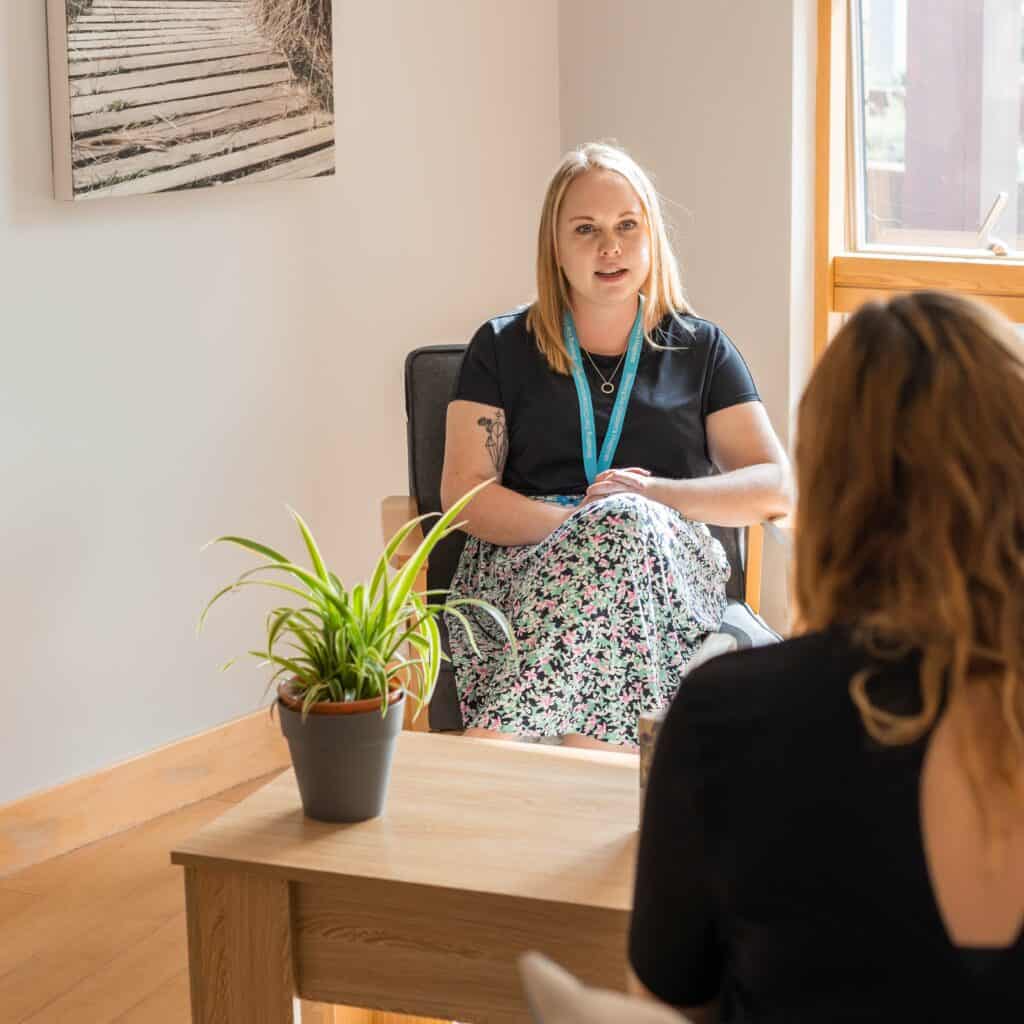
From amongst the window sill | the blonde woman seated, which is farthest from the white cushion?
the window sill

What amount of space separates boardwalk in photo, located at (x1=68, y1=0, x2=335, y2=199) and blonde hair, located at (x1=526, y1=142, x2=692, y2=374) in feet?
2.46

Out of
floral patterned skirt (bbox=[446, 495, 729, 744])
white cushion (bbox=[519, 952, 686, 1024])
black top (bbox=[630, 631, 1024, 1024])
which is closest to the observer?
white cushion (bbox=[519, 952, 686, 1024])

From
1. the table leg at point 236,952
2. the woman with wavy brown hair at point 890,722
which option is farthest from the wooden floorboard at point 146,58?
the woman with wavy brown hair at point 890,722

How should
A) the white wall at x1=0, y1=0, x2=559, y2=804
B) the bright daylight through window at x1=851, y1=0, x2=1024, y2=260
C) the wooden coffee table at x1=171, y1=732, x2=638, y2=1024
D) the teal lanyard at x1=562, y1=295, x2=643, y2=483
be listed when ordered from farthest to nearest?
the bright daylight through window at x1=851, y1=0, x2=1024, y2=260, the white wall at x1=0, y1=0, x2=559, y2=804, the teal lanyard at x1=562, y1=295, x2=643, y2=483, the wooden coffee table at x1=171, y1=732, x2=638, y2=1024

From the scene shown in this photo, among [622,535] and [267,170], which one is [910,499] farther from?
[267,170]

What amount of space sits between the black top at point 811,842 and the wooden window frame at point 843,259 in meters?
2.75

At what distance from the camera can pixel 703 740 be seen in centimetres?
99

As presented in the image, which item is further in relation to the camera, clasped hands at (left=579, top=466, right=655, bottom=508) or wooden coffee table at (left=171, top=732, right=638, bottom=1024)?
clasped hands at (left=579, top=466, right=655, bottom=508)

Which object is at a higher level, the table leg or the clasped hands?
the clasped hands

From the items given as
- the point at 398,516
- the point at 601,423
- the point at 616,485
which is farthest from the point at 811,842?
the point at 398,516

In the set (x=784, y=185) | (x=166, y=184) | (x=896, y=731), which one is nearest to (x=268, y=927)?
(x=896, y=731)

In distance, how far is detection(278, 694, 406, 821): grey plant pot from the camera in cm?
172

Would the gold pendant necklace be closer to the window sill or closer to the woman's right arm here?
the woman's right arm

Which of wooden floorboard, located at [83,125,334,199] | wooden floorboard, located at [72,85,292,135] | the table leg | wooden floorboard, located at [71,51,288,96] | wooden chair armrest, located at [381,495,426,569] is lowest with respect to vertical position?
the table leg
